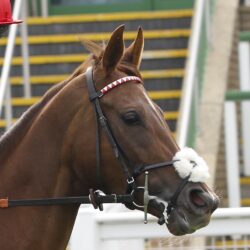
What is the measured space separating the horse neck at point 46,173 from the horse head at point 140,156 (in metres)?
0.12

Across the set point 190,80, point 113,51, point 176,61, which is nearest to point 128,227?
point 113,51

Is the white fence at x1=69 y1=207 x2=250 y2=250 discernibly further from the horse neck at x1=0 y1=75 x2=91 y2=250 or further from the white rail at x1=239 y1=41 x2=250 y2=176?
the white rail at x1=239 y1=41 x2=250 y2=176

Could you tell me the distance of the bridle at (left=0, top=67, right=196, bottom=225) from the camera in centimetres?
464

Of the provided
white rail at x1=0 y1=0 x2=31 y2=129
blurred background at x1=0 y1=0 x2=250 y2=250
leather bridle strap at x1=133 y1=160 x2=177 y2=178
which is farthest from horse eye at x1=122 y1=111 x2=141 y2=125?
white rail at x1=0 y1=0 x2=31 y2=129

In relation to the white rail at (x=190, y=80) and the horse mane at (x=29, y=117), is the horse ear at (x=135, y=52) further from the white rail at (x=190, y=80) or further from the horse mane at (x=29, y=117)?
the white rail at (x=190, y=80)

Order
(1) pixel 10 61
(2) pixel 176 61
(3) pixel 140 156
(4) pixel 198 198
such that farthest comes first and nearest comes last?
(2) pixel 176 61 → (1) pixel 10 61 → (3) pixel 140 156 → (4) pixel 198 198

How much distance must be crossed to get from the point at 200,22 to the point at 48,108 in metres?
6.09

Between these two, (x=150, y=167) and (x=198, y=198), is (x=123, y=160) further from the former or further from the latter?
(x=198, y=198)

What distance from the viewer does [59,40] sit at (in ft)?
40.2

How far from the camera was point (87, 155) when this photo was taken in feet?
15.5

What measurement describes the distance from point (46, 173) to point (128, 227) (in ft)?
3.26

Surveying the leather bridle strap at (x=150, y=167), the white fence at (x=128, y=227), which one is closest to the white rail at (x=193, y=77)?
the white fence at (x=128, y=227)

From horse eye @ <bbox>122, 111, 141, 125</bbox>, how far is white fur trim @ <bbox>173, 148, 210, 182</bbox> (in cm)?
24

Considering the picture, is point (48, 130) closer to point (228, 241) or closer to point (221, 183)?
point (228, 241)
